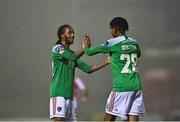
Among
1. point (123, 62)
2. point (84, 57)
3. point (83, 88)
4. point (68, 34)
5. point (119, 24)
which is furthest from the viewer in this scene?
point (84, 57)

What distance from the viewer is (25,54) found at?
1587 centimetres

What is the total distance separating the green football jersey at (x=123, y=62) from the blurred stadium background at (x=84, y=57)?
7.33 metres

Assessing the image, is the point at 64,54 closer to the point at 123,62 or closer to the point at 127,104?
the point at 123,62

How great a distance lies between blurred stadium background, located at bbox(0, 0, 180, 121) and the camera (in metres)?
15.6

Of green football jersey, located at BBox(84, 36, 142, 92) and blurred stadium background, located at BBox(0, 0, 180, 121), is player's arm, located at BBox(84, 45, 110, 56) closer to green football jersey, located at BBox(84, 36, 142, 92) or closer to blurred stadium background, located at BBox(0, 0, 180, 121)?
green football jersey, located at BBox(84, 36, 142, 92)

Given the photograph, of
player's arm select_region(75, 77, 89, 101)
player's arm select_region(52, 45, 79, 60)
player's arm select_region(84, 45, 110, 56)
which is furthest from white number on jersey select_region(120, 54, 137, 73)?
player's arm select_region(75, 77, 89, 101)

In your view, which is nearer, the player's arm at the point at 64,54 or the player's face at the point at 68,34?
the player's arm at the point at 64,54

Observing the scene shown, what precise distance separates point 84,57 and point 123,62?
7495 millimetres

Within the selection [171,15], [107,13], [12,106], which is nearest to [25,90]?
[12,106]

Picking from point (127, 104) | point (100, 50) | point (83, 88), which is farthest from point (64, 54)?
point (83, 88)

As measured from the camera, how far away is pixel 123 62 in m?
8.05

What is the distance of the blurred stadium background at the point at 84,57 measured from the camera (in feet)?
51.2

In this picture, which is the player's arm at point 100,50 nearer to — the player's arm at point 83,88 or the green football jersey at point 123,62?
the green football jersey at point 123,62

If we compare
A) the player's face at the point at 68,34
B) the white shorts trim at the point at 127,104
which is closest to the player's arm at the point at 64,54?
the player's face at the point at 68,34
